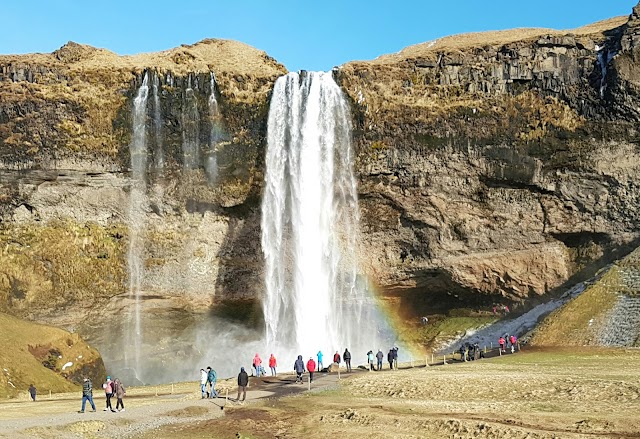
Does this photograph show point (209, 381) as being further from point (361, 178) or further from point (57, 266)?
point (57, 266)

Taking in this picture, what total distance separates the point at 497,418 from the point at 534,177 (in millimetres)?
37254

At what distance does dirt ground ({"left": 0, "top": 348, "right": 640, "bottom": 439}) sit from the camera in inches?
806

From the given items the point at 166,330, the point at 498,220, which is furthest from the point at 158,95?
the point at 498,220

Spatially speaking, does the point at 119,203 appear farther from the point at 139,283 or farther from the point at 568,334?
the point at 568,334

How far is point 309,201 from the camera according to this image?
55.8 metres

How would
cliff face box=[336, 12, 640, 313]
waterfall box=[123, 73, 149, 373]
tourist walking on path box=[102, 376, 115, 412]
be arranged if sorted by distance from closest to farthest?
tourist walking on path box=[102, 376, 115, 412], cliff face box=[336, 12, 640, 313], waterfall box=[123, 73, 149, 373]

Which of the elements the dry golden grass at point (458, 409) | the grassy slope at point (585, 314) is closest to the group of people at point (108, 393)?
the dry golden grass at point (458, 409)

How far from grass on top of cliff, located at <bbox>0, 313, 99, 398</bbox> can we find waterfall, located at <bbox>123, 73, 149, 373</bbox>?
32.2 feet

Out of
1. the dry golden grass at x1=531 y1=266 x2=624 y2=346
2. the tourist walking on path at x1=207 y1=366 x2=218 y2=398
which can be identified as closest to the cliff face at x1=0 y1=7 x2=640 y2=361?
the dry golden grass at x1=531 y1=266 x2=624 y2=346

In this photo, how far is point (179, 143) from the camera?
186ft

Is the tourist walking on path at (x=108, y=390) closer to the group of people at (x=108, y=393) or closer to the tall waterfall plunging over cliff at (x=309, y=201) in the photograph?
the group of people at (x=108, y=393)

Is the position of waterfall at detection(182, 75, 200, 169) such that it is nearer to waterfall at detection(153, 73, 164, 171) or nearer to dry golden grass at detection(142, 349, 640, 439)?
waterfall at detection(153, 73, 164, 171)

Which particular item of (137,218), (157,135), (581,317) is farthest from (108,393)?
(157,135)

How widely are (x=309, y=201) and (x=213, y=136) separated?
370 inches
